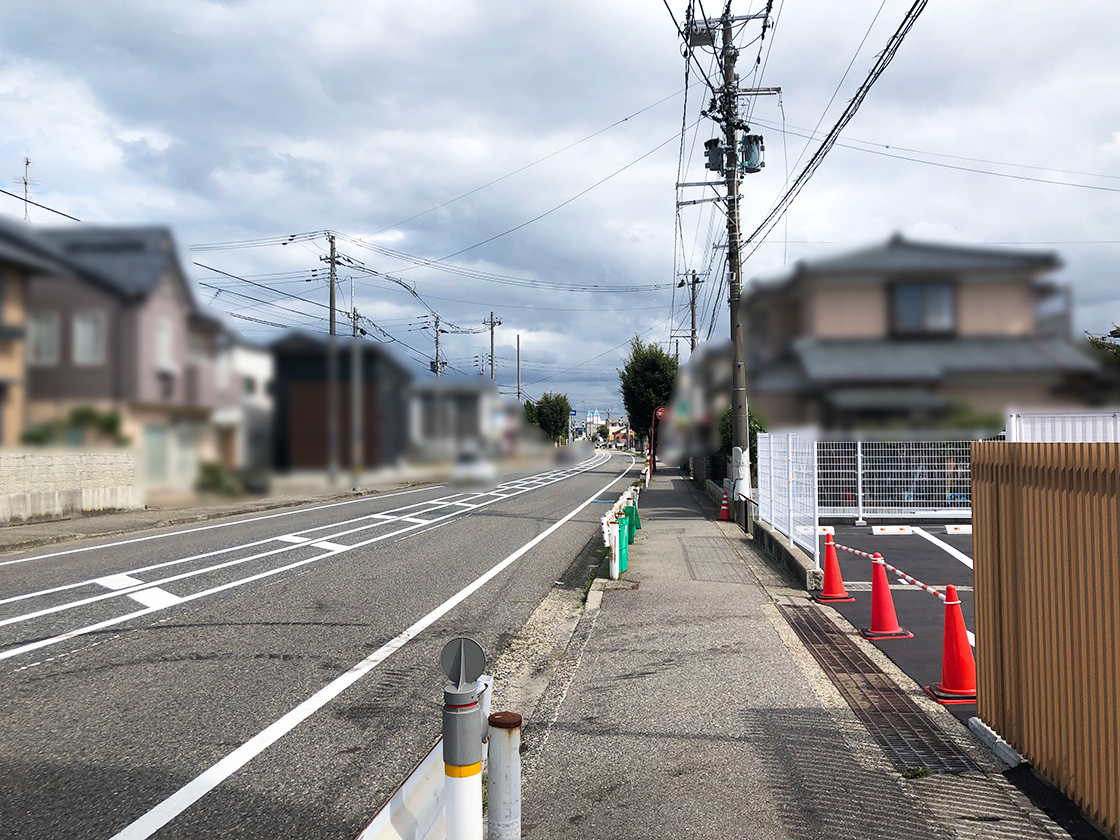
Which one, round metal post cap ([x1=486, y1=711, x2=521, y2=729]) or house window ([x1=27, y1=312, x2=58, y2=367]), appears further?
round metal post cap ([x1=486, y1=711, x2=521, y2=729])

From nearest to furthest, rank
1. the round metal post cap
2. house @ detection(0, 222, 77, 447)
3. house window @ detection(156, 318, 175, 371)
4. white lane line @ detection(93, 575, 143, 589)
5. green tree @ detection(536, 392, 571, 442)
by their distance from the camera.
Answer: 1. house @ detection(0, 222, 77, 447)
2. house window @ detection(156, 318, 175, 371)
3. green tree @ detection(536, 392, 571, 442)
4. the round metal post cap
5. white lane line @ detection(93, 575, 143, 589)

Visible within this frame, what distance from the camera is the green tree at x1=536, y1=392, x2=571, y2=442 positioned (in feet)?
6.46

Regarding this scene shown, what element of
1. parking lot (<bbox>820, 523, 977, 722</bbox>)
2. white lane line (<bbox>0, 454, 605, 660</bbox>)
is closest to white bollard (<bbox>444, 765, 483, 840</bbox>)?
parking lot (<bbox>820, 523, 977, 722</bbox>)

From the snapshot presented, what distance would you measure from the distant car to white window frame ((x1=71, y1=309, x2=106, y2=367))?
0.54 metres

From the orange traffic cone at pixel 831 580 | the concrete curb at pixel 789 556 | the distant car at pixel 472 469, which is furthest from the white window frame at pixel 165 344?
the concrete curb at pixel 789 556

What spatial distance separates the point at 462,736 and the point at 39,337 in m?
3.02

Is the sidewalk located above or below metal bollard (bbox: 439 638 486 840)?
below

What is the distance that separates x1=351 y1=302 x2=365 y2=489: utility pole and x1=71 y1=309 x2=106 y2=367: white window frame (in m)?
0.30

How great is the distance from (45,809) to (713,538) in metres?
13.6

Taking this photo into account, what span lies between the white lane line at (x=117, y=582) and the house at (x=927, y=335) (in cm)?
1130

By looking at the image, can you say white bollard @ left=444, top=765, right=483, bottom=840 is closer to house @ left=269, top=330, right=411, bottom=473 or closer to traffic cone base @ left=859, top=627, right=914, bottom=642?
house @ left=269, top=330, right=411, bottom=473

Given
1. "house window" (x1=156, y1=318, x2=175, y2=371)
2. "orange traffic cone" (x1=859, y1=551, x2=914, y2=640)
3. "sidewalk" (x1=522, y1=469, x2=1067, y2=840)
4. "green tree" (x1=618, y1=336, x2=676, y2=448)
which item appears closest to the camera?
"house window" (x1=156, y1=318, x2=175, y2=371)

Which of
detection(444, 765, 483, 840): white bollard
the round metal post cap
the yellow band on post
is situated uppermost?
the round metal post cap

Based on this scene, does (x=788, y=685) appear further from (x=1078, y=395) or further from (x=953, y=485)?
(x=953, y=485)
